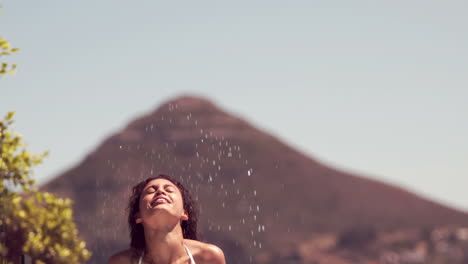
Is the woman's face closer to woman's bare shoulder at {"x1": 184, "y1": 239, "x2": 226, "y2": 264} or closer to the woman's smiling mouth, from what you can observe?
the woman's smiling mouth

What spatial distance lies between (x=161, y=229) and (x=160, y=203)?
0.19m

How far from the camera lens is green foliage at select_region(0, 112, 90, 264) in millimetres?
8172

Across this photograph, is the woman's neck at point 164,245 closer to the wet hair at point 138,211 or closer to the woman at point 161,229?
the woman at point 161,229

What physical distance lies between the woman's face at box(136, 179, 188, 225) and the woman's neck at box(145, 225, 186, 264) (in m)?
0.10

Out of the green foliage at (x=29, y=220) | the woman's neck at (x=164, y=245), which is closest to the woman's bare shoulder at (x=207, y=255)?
the woman's neck at (x=164, y=245)

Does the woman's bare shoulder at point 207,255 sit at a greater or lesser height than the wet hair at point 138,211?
lesser

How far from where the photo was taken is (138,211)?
5.80 meters

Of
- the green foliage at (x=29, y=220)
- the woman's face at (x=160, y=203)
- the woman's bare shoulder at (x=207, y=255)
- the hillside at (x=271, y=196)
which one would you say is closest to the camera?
the woman's face at (x=160, y=203)

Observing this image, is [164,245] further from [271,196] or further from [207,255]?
[271,196]

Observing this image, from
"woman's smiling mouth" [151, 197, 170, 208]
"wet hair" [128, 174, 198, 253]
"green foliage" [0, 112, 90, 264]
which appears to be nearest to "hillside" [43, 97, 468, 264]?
"green foliage" [0, 112, 90, 264]

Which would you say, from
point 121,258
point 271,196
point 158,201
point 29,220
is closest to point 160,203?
point 158,201

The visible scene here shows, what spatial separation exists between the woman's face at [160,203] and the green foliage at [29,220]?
2685 mm

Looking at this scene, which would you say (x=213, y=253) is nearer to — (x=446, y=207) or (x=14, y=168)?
(x=14, y=168)

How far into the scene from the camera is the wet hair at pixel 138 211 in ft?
19.0
